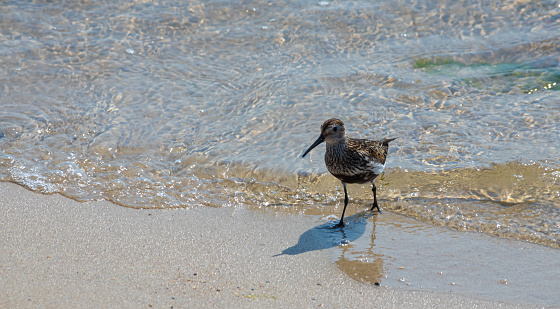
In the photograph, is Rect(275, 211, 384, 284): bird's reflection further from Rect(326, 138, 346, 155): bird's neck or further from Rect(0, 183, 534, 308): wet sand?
Rect(326, 138, 346, 155): bird's neck

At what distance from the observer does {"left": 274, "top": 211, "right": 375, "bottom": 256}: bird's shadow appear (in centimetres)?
495

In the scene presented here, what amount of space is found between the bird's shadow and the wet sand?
0.28 feet

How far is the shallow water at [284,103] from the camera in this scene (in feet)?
19.5

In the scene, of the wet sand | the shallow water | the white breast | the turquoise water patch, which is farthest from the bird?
the turquoise water patch

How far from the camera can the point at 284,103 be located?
7.89 metres

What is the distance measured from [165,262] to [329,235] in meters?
1.70

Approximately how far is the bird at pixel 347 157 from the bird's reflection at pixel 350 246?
0.15m

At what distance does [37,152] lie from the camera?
6562 mm

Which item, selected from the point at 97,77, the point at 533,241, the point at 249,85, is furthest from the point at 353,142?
the point at 97,77

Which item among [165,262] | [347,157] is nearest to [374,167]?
[347,157]

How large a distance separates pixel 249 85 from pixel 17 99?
3.60 m

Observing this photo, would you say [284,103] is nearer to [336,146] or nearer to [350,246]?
[336,146]

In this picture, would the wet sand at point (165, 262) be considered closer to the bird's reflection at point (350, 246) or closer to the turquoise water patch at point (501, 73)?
the bird's reflection at point (350, 246)

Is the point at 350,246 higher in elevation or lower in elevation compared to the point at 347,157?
lower
